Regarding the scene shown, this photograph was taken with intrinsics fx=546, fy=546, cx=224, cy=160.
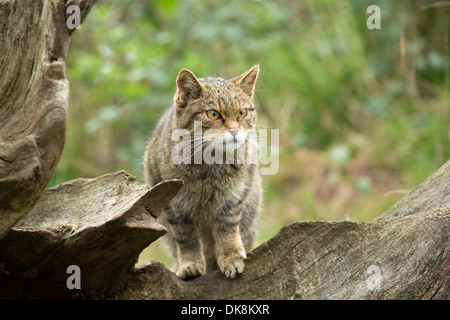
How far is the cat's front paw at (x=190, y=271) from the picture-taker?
11.1 ft

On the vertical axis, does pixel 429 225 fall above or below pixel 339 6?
below

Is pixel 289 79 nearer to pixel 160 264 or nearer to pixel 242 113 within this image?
pixel 242 113

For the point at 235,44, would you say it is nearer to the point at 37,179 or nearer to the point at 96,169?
the point at 96,169

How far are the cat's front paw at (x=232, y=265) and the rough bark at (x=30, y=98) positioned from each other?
1.31 m

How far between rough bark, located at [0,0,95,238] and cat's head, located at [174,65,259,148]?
1005 millimetres

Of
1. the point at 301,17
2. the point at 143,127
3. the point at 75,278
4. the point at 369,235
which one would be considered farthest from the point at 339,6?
the point at 75,278

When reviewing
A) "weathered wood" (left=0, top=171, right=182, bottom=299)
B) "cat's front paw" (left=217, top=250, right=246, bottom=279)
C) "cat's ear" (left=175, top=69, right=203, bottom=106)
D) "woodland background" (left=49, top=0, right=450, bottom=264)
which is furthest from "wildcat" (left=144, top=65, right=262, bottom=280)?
"woodland background" (left=49, top=0, right=450, bottom=264)

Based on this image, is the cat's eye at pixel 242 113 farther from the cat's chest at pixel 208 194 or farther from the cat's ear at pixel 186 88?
the cat's chest at pixel 208 194

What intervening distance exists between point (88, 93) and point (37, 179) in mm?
5584

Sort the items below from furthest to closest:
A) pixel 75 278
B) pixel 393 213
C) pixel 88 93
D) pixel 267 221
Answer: pixel 88 93 → pixel 267 221 → pixel 393 213 → pixel 75 278

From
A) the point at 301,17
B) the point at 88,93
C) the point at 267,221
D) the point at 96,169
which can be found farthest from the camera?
the point at 301,17

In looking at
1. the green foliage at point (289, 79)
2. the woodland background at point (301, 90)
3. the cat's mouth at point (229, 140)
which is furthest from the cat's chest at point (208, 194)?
the green foliage at point (289, 79)

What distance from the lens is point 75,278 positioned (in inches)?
105

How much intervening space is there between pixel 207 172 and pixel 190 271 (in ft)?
2.12
